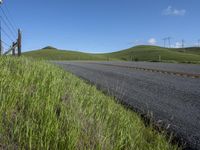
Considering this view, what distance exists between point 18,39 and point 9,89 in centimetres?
2080

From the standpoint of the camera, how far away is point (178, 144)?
448 cm

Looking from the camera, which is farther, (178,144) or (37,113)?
(178,144)

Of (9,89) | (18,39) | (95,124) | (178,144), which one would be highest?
(18,39)

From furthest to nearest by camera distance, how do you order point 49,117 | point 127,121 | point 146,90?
point 146,90
point 127,121
point 49,117

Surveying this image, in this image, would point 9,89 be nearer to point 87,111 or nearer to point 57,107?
point 57,107

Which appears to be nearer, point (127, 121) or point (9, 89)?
point (9, 89)

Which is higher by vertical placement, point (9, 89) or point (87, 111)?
point (9, 89)

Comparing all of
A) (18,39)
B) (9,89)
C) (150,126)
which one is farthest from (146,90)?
(18,39)

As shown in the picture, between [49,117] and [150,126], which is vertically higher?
[49,117]

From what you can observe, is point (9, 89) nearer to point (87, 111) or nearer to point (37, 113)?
point (37, 113)

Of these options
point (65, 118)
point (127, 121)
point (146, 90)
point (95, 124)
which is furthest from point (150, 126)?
point (146, 90)

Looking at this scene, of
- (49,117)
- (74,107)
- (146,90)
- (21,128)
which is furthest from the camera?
(146,90)

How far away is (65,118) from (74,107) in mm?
746

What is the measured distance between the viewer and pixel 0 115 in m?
3.48
